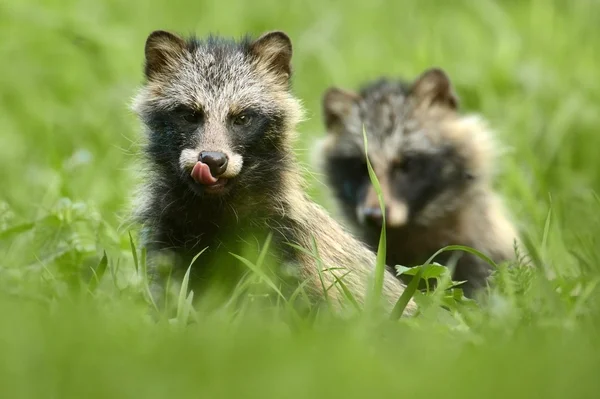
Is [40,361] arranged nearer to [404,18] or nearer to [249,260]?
[249,260]

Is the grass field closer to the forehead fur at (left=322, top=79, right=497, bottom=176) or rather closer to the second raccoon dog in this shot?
the second raccoon dog

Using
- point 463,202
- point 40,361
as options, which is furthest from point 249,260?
point 463,202

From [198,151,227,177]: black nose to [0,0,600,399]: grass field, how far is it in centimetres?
71

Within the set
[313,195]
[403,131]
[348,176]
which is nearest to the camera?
[313,195]

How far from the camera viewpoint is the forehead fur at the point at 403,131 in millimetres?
8820

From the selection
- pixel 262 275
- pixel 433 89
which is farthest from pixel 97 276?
pixel 433 89

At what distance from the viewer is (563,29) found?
12.8 meters

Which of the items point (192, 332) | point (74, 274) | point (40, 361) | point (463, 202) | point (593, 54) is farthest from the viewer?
point (593, 54)

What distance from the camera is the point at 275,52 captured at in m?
6.46

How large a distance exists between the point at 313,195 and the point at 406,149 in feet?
2.66

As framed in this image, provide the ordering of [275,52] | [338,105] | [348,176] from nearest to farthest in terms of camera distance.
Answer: [275,52], [348,176], [338,105]

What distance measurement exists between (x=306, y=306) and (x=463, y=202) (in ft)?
12.1

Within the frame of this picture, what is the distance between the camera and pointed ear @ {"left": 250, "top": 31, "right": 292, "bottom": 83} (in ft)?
20.9

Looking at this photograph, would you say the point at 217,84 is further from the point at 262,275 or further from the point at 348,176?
the point at 348,176
